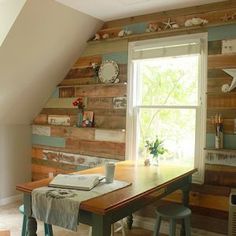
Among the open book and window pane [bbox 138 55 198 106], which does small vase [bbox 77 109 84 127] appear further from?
the open book

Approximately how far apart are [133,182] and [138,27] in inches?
79.6

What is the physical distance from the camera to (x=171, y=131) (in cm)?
345

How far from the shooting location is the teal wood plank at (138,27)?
3.52 m

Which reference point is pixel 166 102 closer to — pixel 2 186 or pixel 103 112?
pixel 103 112

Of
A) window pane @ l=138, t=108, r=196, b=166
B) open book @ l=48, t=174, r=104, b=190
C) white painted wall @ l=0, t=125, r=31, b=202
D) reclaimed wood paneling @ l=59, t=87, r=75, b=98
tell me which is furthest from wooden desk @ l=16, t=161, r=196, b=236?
white painted wall @ l=0, t=125, r=31, b=202

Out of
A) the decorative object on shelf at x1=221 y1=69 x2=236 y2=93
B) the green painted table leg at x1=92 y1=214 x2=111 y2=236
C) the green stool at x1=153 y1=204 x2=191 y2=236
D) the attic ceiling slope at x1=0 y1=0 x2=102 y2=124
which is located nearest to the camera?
the green painted table leg at x1=92 y1=214 x2=111 y2=236

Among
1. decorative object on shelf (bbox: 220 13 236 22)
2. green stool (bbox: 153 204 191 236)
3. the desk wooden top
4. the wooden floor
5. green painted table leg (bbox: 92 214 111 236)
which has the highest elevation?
decorative object on shelf (bbox: 220 13 236 22)

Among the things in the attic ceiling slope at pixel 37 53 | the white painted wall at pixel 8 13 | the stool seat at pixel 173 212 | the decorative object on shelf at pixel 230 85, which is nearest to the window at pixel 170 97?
the decorative object on shelf at pixel 230 85

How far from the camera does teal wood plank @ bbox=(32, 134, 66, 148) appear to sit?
425cm

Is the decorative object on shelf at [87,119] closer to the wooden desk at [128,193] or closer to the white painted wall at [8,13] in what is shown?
the wooden desk at [128,193]

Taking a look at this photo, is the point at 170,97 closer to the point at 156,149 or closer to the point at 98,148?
the point at 156,149

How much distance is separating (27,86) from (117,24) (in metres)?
1.40

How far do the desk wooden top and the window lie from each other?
33 centimetres

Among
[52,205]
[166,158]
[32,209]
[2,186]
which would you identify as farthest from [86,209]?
[2,186]
